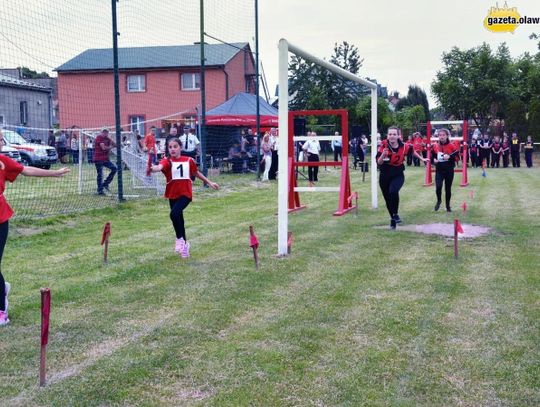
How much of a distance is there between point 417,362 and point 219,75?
133ft

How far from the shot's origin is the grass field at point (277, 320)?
15.6ft

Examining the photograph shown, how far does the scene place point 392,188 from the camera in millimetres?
12758

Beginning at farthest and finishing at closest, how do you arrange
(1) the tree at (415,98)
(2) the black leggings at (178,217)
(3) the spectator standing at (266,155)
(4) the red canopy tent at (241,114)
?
1. (1) the tree at (415,98)
2. (4) the red canopy tent at (241,114)
3. (3) the spectator standing at (266,155)
4. (2) the black leggings at (178,217)

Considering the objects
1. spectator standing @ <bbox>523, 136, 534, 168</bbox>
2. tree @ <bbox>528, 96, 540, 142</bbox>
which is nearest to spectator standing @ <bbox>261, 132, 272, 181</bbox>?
spectator standing @ <bbox>523, 136, 534, 168</bbox>

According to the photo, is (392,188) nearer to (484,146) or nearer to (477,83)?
(484,146)

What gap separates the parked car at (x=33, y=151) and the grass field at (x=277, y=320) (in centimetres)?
1029

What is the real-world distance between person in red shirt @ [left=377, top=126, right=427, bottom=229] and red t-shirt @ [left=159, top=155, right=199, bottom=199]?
4.06 meters

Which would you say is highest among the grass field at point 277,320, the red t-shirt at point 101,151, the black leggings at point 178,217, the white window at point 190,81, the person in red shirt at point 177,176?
the white window at point 190,81

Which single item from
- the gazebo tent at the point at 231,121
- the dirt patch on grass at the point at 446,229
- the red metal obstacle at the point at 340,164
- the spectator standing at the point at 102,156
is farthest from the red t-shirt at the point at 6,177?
the gazebo tent at the point at 231,121

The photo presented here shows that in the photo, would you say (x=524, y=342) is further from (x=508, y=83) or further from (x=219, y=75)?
(x=508, y=83)

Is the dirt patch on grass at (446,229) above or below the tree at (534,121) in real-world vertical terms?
below

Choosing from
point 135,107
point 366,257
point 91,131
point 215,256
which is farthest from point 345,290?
point 135,107

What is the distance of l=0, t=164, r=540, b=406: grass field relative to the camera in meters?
4.77

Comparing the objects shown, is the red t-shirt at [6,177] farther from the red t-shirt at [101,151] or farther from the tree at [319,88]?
the tree at [319,88]
